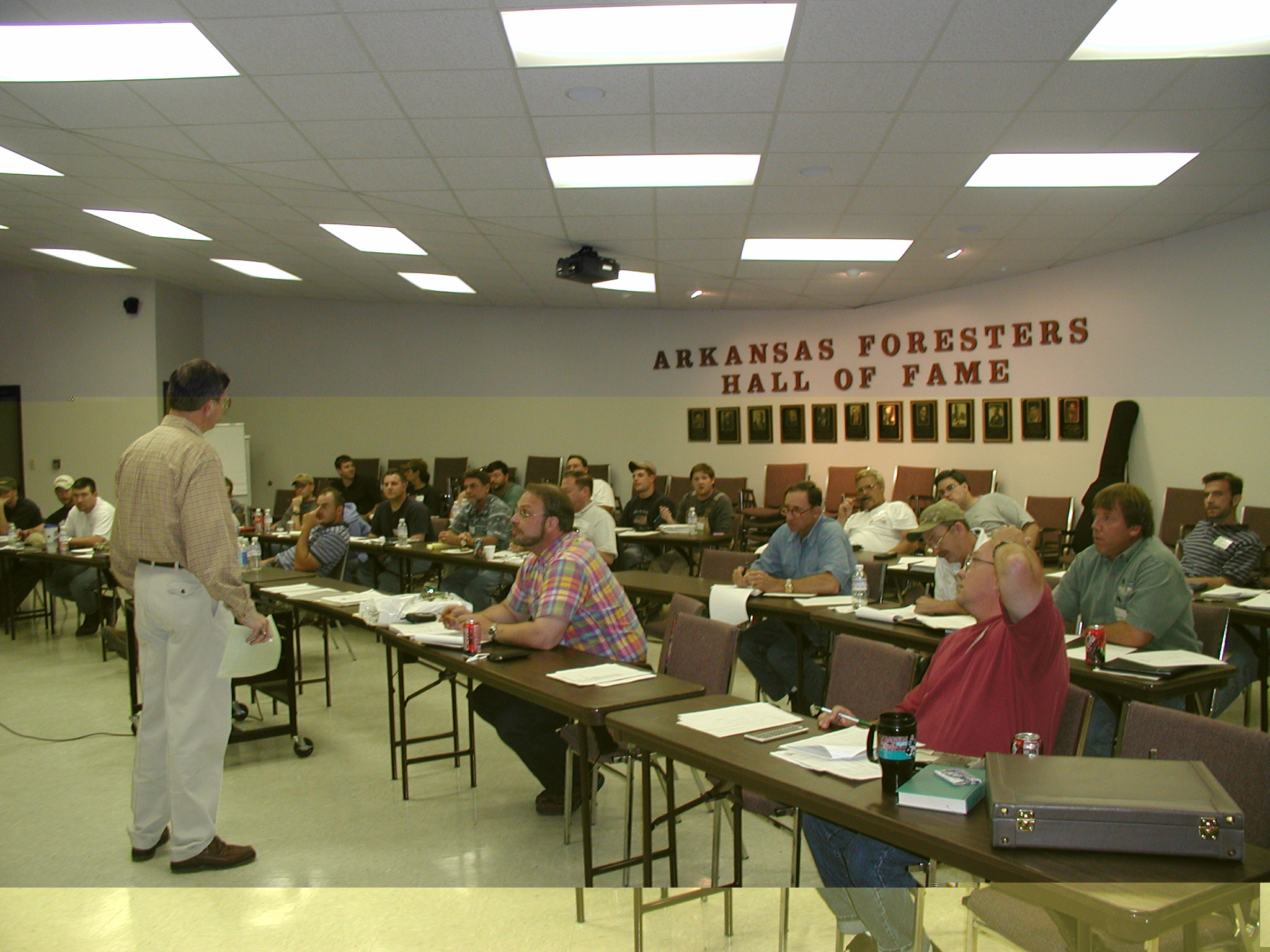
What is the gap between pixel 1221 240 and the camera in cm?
766

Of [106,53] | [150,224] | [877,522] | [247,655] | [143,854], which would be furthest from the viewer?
[150,224]

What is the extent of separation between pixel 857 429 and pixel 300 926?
10.3 metres

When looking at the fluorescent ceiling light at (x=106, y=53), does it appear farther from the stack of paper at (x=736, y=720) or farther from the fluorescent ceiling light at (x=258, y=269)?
the fluorescent ceiling light at (x=258, y=269)

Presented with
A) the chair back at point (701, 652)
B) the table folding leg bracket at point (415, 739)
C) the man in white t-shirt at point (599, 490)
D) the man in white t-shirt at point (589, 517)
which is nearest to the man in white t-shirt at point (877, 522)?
the man in white t-shirt at point (589, 517)

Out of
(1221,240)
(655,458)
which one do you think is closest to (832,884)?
(1221,240)

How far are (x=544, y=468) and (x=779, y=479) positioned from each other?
10.4ft

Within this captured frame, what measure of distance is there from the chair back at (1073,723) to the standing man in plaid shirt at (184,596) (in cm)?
250

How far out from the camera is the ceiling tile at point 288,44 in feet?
13.7

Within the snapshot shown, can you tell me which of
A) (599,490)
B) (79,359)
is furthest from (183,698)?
(79,359)

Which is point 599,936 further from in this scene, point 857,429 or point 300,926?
point 857,429

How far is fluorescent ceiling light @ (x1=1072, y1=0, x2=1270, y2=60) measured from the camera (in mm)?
4129

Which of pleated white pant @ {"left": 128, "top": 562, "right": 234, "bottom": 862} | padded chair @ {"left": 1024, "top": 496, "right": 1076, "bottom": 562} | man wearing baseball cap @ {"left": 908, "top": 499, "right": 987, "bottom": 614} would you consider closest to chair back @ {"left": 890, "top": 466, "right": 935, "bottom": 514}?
padded chair @ {"left": 1024, "top": 496, "right": 1076, "bottom": 562}

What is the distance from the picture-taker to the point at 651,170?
20.7 feet

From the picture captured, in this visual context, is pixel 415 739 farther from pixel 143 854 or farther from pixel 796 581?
pixel 796 581
